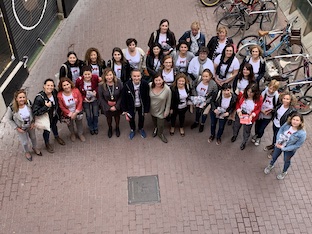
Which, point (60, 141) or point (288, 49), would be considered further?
point (288, 49)

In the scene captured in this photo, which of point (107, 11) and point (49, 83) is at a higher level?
point (49, 83)

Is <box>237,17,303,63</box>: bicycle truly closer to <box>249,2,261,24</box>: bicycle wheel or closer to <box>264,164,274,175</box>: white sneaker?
<box>249,2,261,24</box>: bicycle wheel

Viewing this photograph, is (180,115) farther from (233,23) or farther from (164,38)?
(233,23)

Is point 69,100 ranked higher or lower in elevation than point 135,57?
lower

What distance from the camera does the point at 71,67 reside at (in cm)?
718

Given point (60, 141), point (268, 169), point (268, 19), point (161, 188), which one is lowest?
point (161, 188)

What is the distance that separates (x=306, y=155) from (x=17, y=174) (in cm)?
545

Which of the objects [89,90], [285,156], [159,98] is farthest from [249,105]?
[89,90]

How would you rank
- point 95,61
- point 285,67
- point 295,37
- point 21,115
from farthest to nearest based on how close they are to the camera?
point 295,37 → point 285,67 → point 95,61 → point 21,115

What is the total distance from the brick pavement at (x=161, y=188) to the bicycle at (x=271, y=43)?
2093mm

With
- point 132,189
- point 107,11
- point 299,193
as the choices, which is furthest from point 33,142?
point 107,11

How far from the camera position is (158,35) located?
8094 millimetres

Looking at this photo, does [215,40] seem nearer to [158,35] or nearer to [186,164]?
[158,35]

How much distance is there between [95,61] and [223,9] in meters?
5.46
